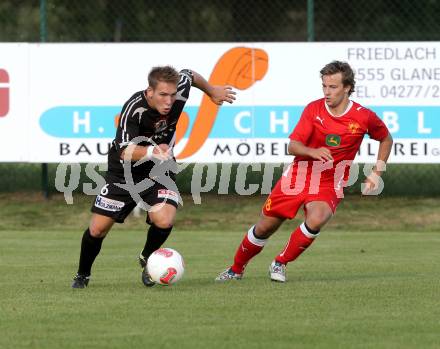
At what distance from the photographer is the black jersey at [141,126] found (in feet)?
30.1

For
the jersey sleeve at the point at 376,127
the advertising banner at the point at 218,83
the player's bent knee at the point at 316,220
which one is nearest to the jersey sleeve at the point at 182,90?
the player's bent knee at the point at 316,220

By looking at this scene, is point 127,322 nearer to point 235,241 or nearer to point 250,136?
point 235,241

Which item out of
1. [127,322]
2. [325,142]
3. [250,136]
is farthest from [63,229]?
[127,322]

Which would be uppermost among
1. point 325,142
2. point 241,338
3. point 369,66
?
point 369,66

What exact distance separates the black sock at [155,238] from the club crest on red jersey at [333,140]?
5.09 feet

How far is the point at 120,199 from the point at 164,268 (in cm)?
70

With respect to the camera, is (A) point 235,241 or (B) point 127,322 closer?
(B) point 127,322

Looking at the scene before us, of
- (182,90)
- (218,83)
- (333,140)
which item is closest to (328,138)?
(333,140)

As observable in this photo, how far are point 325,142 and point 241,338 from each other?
335 cm

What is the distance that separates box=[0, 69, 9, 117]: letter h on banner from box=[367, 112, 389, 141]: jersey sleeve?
7.47 m

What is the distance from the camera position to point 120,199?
9328 millimetres

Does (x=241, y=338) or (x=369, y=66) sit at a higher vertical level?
(x=369, y=66)

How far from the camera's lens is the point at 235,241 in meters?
14.4

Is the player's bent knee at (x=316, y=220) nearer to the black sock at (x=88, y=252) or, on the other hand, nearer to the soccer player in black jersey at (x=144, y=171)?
the soccer player in black jersey at (x=144, y=171)
